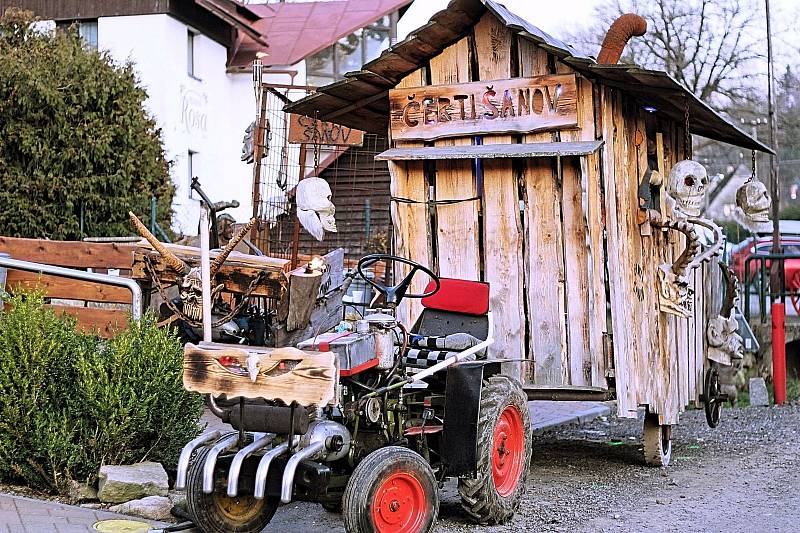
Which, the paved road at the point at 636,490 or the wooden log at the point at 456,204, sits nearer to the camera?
the paved road at the point at 636,490

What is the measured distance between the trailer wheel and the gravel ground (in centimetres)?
10

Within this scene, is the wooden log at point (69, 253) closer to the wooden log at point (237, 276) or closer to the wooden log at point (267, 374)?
the wooden log at point (237, 276)

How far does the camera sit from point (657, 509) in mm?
7590

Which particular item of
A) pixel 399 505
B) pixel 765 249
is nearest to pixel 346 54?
pixel 765 249

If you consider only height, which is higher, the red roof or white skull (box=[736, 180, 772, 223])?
the red roof

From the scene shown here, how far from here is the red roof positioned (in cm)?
2794

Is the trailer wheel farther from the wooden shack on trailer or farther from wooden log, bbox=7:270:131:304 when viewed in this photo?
wooden log, bbox=7:270:131:304

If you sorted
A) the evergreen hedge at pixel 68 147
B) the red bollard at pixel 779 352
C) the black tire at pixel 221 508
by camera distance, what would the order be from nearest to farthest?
the black tire at pixel 221 508
the red bollard at pixel 779 352
the evergreen hedge at pixel 68 147

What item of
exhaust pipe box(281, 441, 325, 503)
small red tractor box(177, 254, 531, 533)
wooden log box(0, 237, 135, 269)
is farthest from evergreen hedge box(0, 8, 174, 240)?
exhaust pipe box(281, 441, 325, 503)

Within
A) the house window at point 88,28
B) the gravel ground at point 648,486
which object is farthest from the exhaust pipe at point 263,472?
the house window at point 88,28

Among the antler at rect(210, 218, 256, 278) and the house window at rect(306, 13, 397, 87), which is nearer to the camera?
the antler at rect(210, 218, 256, 278)

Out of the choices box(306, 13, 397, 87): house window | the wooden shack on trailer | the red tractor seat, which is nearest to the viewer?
the red tractor seat

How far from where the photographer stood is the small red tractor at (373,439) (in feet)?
18.8

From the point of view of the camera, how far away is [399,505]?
19.8 feet
